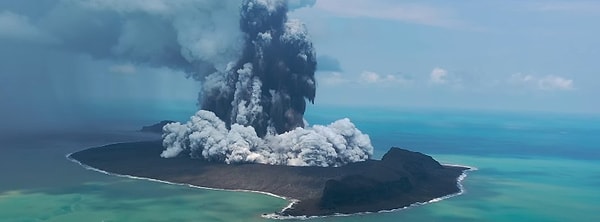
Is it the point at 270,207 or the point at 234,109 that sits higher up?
the point at 234,109

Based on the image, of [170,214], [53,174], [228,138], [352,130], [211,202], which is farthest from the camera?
[352,130]

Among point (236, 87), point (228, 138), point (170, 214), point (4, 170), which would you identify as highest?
point (236, 87)

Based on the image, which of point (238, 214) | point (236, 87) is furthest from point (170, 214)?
point (236, 87)

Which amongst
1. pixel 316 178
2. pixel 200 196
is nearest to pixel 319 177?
pixel 316 178

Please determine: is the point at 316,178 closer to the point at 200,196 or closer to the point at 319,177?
the point at 319,177

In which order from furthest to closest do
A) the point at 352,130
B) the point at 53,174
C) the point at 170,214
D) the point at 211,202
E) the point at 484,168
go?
the point at 484,168, the point at 352,130, the point at 53,174, the point at 211,202, the point at 170,214

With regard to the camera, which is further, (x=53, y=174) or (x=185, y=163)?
(x=185, y=163)

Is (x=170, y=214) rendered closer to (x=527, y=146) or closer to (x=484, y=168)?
(x=484, y=168)
